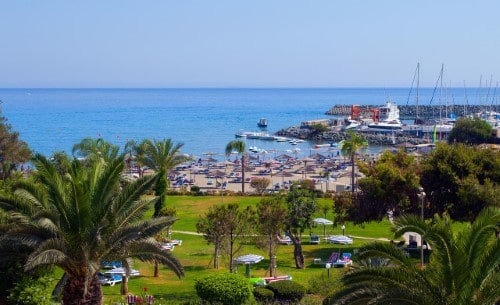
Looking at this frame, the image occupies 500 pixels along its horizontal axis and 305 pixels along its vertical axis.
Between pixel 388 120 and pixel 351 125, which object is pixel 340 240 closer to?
pixel 351 125

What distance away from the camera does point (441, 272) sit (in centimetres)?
1224

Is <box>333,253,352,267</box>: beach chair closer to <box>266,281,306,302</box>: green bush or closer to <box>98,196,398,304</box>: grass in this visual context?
<box>98,196,398,304</box>: grass

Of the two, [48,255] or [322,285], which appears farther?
[322,285]

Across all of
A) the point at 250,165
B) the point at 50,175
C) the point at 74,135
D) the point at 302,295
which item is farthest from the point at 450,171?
the point at 74,135

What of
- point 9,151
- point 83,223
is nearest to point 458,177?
Answer: point 83,223

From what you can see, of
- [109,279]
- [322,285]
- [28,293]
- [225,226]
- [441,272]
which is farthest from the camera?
[225,226]

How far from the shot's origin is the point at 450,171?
3180 centimetres

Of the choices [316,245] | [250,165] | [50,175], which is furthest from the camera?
[250,165]

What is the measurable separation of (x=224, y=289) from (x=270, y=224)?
332 inches

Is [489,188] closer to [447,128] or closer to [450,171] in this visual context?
[450,171]

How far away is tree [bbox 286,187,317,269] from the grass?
745 mm

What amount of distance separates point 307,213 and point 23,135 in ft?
416

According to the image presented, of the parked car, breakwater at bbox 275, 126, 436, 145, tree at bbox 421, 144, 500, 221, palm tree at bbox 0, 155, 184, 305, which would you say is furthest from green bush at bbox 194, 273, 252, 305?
breakwater at bbox 275, 126, 436, 145

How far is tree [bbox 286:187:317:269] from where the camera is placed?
30.2 m
